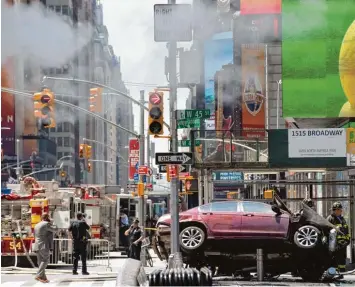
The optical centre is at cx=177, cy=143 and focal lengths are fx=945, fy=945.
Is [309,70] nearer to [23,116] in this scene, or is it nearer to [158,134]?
[158,134]

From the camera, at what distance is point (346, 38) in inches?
1171

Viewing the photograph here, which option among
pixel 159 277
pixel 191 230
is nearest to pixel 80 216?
pixel 191 230

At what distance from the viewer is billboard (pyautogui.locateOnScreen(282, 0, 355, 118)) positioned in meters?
29.1

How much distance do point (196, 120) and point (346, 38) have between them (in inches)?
390

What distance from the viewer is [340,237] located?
18938mm

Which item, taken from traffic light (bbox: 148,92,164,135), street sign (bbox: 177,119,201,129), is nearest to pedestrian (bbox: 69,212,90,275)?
traffic light (bbox: 148,92,164,135)

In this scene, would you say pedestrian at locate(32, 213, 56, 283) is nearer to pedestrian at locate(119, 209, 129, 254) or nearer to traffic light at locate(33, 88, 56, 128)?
traffic light at locate(33, 88, 56, 128)

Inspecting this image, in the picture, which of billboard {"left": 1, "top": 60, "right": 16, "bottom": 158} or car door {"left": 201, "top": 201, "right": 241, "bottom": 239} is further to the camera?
billboard {"left": 1, "top": 60, "right": 16, "bottom": 158}

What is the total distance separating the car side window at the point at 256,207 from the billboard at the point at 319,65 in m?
9.66

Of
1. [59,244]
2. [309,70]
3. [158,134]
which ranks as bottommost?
[59,244]

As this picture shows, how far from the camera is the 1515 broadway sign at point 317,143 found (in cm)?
2312

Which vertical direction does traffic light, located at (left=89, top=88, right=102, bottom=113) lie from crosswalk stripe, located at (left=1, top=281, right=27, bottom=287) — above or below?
above

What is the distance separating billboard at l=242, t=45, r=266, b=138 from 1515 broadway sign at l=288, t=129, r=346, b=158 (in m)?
39.5

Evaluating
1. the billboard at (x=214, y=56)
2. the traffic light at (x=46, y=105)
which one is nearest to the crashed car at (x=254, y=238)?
the traffic light at (x=46, y=105)
